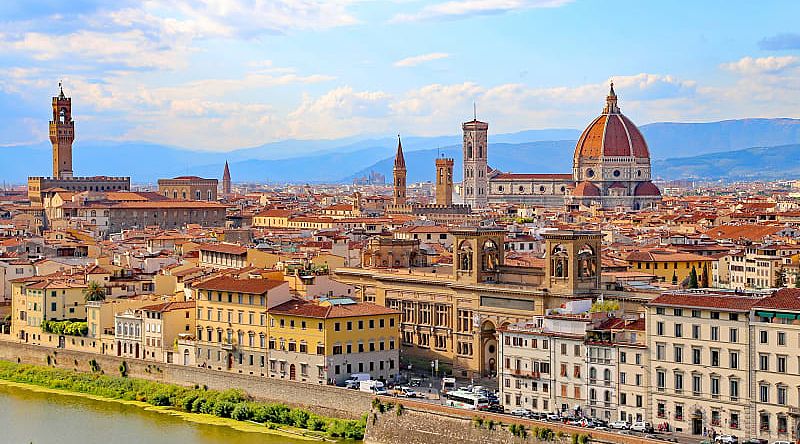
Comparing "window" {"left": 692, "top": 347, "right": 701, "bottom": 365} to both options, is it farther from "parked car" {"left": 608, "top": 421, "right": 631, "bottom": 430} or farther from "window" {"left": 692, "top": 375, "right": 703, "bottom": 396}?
"parked car" {"left": 608, "top": 421, "right": 631, "bottom": 430}

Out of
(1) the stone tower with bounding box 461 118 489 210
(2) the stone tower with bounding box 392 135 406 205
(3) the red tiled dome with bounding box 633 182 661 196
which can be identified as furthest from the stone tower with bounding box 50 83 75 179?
(3) the red tiled dome with bounding box 633 182 661 196

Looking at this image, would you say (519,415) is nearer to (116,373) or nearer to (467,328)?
(467,328)

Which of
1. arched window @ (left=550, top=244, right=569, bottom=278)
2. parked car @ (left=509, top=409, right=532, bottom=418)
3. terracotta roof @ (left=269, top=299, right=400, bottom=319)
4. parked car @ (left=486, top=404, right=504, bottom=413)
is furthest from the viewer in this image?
arched window @ (left=550, top=244, right=569, bottom=278)

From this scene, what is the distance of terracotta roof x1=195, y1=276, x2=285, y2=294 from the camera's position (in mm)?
42138

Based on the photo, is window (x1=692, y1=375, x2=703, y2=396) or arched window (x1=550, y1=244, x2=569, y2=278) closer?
window (x1=692, y1=375, x2=703, y2=396)

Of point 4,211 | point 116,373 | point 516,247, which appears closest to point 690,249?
point 516,247

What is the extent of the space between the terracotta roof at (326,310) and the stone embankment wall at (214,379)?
198 cm

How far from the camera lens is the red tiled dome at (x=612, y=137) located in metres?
146

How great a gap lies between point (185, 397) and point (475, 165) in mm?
112850

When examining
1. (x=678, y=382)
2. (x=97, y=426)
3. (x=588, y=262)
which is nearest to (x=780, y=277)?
(x=588, y=262)

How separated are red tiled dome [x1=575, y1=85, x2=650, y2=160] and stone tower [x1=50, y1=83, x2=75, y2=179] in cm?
5182

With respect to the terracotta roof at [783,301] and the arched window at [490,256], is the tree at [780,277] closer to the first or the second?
the arched window at [490,256]

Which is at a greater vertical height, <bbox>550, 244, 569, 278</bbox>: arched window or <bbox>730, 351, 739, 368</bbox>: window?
<bbox>550, 244, 569, 278</bbox>: arched window

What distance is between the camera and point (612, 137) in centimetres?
14625
